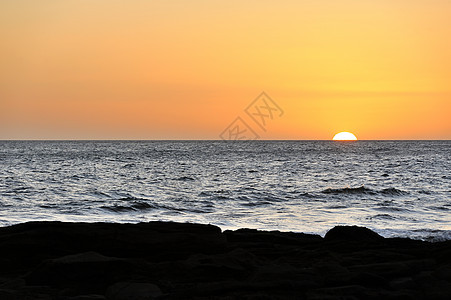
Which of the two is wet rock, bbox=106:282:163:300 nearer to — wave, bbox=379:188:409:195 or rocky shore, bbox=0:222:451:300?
rocky shore, bbox=0:222:451:300

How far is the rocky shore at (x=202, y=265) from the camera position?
8.80 meters

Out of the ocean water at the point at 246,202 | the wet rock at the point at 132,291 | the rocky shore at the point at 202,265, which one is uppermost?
the rocky shore at the point at 202,265

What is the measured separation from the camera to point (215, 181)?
53844 millimetres

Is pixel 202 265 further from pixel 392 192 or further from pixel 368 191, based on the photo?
pixel 368 191

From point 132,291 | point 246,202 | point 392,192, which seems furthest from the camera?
point 392,192

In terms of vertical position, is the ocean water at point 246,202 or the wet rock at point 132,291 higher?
the wet rock at point 132,291

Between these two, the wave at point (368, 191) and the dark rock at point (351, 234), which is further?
the wave at point (368, 191)

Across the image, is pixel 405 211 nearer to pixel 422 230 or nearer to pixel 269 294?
pixel 422 230

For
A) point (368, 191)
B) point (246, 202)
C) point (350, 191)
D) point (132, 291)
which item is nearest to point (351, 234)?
point (132, 291)

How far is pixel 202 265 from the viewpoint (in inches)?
388

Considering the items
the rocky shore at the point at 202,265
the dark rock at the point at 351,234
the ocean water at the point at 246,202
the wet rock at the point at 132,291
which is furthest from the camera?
the ocean water at the point at 246,202

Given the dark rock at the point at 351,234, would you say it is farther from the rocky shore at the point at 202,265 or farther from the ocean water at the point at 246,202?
the ocean water at the point at 246,202

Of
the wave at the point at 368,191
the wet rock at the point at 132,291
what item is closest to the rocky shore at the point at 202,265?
the wet rock at the point at 132,291

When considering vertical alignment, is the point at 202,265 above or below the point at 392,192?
above
